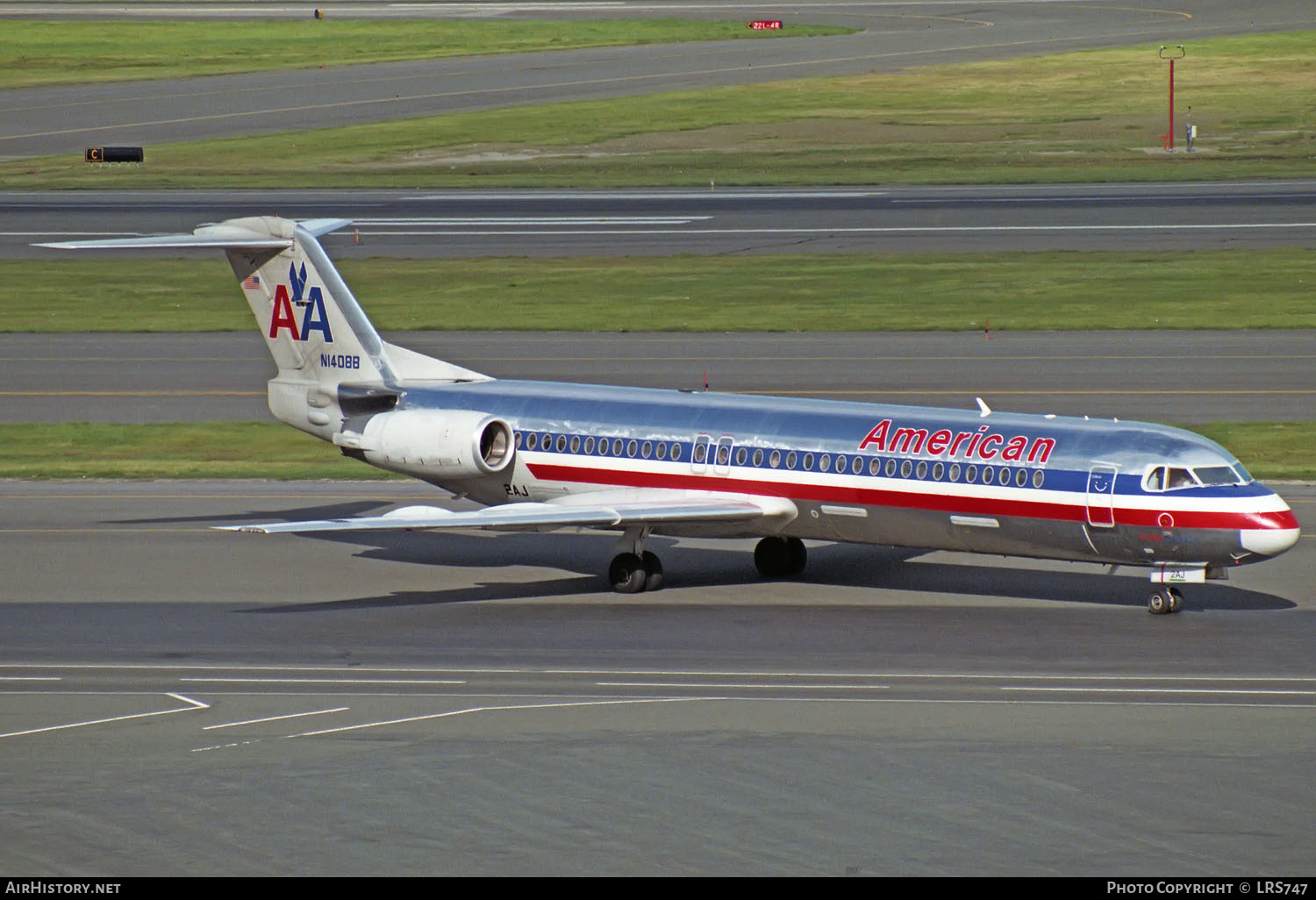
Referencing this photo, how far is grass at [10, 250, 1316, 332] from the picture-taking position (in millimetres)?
61500

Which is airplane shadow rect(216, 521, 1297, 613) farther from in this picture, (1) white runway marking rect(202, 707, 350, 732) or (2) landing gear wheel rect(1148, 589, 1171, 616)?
(1) white runway marking rect(202, 707, 350, 732)

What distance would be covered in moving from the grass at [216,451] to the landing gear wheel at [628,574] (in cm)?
Answer: 1197

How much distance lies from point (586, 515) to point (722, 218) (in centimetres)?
5138

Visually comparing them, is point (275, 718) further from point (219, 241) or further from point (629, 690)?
point (219, 241)

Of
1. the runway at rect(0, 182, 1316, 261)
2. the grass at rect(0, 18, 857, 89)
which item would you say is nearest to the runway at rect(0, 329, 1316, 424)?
the runway at rect(0, 182, 1316, 261)

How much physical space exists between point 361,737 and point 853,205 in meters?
64.3

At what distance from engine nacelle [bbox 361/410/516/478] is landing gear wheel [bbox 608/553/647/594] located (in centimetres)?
304

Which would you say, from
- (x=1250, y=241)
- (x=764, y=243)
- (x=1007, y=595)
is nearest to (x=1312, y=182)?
(x=1250, y=241)

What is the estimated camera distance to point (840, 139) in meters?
104

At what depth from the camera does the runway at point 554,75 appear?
116 metres

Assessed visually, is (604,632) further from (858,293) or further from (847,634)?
(858,293)

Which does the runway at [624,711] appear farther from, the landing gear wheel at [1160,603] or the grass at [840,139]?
the grass at [840,139]

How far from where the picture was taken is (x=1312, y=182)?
8731 centimetres

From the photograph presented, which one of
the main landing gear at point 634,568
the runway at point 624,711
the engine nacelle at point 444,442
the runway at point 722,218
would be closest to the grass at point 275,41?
the runway at point 722,218
